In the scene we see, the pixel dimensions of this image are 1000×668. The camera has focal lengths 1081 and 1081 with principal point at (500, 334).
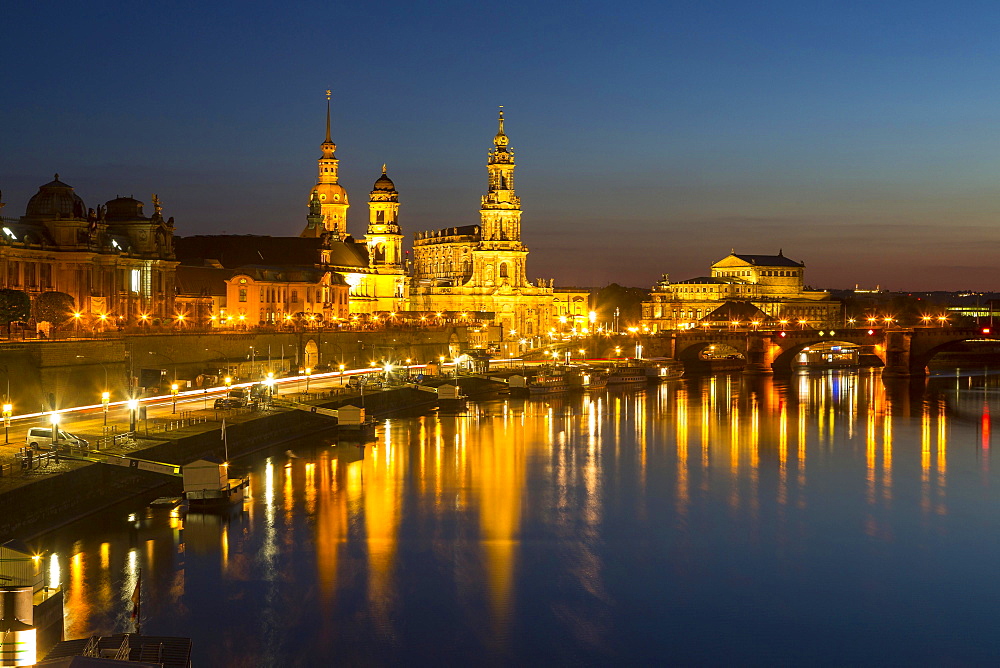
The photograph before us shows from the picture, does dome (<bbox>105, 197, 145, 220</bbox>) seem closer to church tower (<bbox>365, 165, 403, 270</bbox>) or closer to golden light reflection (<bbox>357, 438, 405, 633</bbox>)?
golden light reflection (<bbox>357, 438, 405, 633</bbox>)

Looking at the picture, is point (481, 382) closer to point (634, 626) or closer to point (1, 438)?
point (1, 438)

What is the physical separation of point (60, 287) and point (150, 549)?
40921 mm

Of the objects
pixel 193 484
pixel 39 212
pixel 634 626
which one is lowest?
pixel 634 626

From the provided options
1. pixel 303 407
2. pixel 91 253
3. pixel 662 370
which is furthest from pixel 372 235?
pixel 303 407

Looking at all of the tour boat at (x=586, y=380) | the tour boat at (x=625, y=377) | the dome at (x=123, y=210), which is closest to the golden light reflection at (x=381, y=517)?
the dome at (x=123, y=210)

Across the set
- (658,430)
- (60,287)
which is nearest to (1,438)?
(60,287)

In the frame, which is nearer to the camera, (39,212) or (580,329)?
(39,212)

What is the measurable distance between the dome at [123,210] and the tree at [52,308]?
596 inches

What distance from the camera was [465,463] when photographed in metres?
53.7

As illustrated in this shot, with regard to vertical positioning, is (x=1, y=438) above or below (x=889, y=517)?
above

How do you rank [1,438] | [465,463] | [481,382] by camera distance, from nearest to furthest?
[1,438], [465,463], [481,382]

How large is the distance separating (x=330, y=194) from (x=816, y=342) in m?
63.3

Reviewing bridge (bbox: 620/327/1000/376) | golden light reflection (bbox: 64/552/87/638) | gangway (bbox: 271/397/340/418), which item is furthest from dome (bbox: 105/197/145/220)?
bridge (bbox: 620/327/1000/376)

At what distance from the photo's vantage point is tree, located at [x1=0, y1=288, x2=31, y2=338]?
2232 inches
